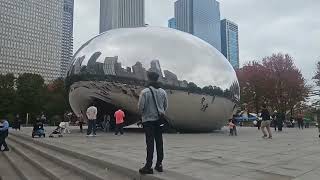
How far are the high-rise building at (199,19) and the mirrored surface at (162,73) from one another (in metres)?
120

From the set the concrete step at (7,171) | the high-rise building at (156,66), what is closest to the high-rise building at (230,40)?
the high-rise building at (156,66)

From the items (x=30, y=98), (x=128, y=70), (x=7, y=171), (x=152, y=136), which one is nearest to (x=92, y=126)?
(x=128, y=70)

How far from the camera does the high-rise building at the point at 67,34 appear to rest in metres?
122

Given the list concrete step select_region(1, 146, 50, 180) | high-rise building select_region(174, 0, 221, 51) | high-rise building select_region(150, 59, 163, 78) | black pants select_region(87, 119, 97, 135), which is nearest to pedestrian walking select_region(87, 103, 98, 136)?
black pants select_region(87, 119, 97, 135)

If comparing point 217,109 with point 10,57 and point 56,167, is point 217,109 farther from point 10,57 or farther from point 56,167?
point 10,57

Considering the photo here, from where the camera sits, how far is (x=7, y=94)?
72312 millimetres

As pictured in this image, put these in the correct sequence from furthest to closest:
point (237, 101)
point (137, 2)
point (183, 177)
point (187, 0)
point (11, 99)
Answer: point (187, 0) < point (137, 2) < point (11, 99) < point (237, 101) < point (183, 177)

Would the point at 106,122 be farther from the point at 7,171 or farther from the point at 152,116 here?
the point at 152,116

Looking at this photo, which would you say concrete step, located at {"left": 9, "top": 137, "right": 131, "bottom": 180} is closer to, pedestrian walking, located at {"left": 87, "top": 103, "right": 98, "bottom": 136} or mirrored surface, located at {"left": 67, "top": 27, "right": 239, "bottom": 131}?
pedestrian walking, located at {"left": 87, "top": 103, "right": 98, "bottom": 136}

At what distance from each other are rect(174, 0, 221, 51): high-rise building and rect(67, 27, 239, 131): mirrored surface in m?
120

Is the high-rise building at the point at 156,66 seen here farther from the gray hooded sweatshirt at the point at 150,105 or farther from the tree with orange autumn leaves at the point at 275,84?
the tree with orange autumn leaves at the point at 275,84

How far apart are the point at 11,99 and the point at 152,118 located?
71.2 metres

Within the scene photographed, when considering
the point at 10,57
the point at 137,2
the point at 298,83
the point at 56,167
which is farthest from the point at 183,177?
the point at 10,57

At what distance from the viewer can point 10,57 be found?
10306 cm
